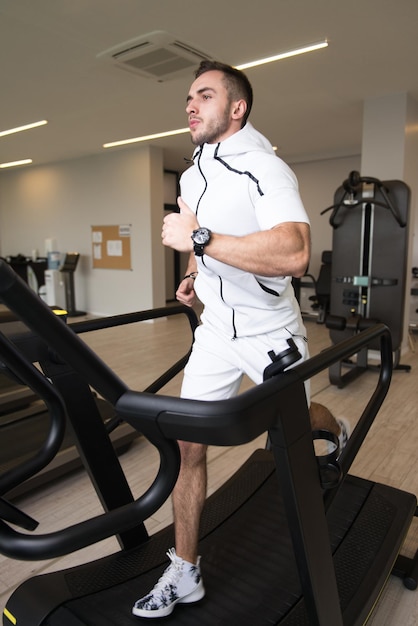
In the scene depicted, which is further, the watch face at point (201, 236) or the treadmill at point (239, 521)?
the watch face at point (201, 236)

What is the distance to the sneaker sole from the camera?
1.28 meters

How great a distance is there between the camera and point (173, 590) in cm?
133

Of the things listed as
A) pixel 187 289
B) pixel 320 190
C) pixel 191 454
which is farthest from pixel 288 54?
pixel 320 190

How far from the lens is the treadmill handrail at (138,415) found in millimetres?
751

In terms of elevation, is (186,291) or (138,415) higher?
(186,291)

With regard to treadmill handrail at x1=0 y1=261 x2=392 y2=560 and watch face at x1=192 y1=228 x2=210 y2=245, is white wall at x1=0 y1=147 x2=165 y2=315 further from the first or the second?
treadmill handrail at x1=0 y1=261 x2=392 y2=560

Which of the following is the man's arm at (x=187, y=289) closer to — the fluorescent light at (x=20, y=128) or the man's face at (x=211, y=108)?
the man's face at (x=211, y=108)

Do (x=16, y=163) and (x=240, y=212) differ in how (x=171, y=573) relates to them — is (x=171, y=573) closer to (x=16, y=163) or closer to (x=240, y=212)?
(x=240, y=212)

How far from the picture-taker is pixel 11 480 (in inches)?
43.7

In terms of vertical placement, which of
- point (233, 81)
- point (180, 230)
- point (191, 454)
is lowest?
point (191, 454)

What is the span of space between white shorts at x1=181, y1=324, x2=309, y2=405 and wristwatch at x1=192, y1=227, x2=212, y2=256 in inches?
15.7

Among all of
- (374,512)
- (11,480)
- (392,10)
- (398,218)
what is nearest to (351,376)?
(398,218)

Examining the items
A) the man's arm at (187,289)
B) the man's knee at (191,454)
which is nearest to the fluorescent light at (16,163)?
the man's arm at (187,289)

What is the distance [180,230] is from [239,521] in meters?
1.19
